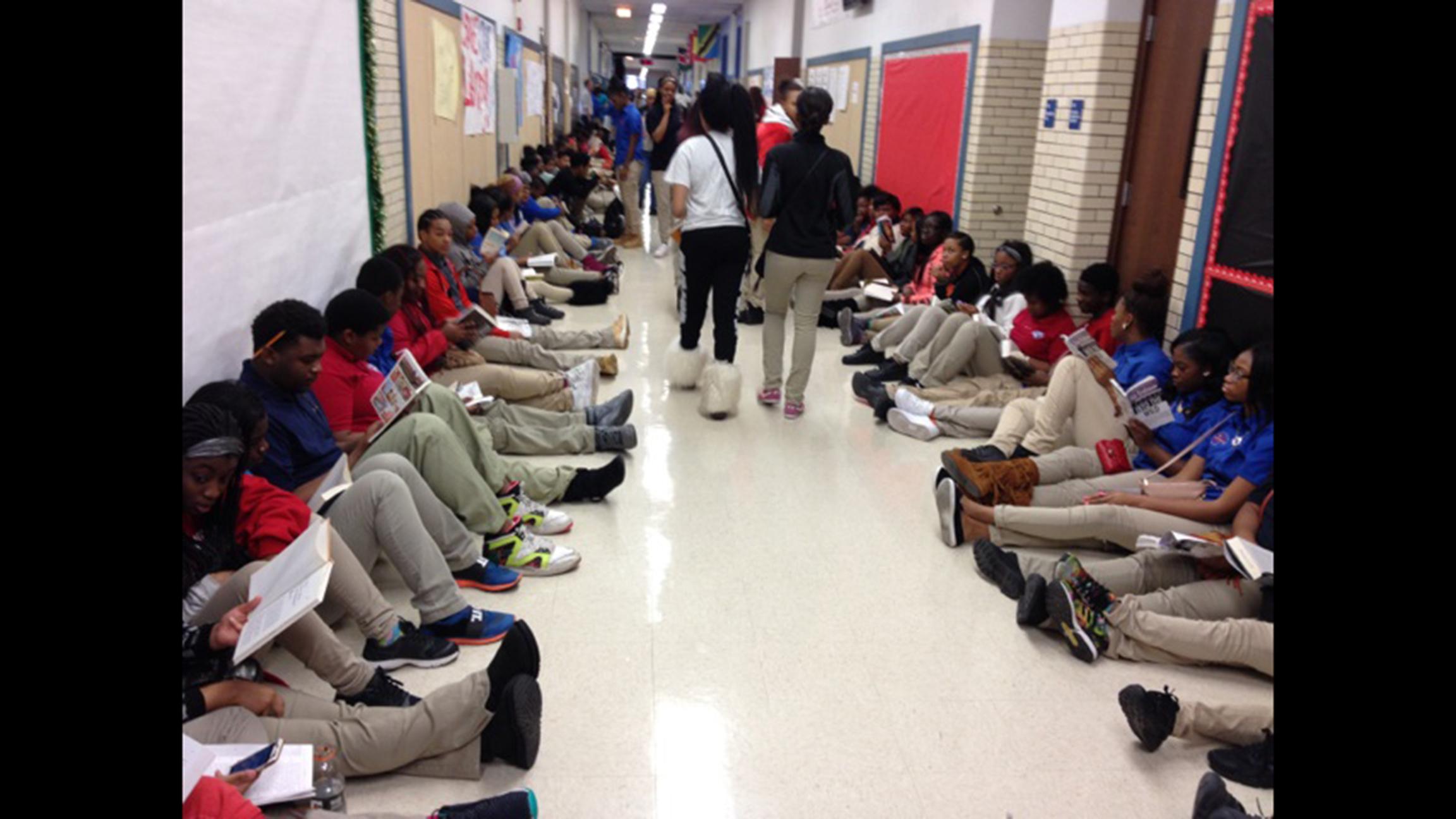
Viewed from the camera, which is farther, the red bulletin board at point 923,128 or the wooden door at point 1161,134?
the red bulletin board at point 923,128

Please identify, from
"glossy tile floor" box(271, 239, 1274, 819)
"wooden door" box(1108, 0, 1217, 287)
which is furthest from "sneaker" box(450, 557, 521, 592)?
"wooden door" box(1108, 0, 1217, 287)

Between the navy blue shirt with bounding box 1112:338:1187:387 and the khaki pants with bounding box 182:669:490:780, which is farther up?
the navy blue shirt with bounding box 1112:338:1187:387

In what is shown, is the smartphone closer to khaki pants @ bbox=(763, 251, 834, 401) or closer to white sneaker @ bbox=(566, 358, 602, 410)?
white sneaker @ bbox=(566, 358, 602, 410)

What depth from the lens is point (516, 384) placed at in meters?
4.81

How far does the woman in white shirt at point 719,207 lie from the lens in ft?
16.0

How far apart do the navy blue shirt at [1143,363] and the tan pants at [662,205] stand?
6110 millimetres

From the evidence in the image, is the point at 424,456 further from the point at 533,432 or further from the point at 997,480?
the point at 997,480

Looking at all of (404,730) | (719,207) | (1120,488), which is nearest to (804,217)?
(719,207)

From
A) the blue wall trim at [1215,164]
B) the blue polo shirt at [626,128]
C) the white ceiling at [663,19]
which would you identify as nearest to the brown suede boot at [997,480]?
the blue wall trim at [1215,164]

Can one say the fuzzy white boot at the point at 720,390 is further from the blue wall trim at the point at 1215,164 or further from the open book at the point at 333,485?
the open book at the point at 333,485

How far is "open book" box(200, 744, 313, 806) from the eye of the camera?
195 cm

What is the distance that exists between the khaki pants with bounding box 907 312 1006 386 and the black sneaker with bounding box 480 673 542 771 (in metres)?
3.63

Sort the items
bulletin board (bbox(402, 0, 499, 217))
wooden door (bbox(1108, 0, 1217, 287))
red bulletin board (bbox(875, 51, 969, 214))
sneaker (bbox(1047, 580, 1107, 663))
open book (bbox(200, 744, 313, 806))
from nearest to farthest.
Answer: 1. open book (bbox(200, 744, 313, 806))
2. sneaker (bbox(1047, 580, 1107, 663))
3. wooden door (bbox(1108, 0, 1217, 287))
4. bulletin board (bbox(402, 0, 499, 217))
5. red bulletin board (bbox(875, 51, 969, 214))
